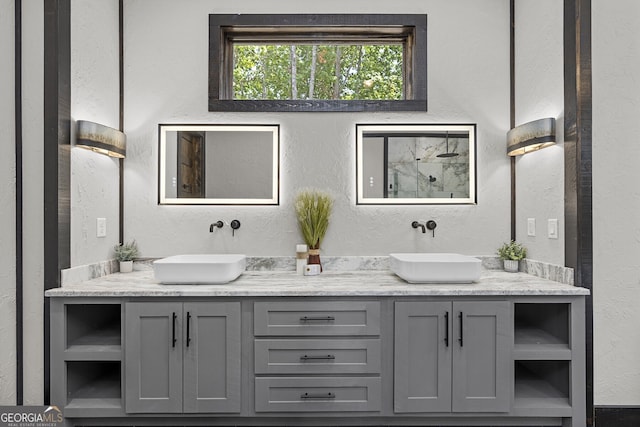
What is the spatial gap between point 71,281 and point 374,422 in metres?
1.92

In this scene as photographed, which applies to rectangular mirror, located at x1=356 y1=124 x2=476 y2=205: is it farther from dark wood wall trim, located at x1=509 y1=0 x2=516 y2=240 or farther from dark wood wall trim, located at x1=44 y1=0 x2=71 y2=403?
dark wood wall trim, located at x1=44 y1=0 x2=71 y2=403

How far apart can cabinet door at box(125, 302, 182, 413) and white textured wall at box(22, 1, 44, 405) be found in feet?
1.73

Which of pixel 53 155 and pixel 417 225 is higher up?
pixel 53 155

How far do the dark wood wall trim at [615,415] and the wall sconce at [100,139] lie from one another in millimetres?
3302

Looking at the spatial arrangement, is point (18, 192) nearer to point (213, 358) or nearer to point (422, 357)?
point (213, 358)

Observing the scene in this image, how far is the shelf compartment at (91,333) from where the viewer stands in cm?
217

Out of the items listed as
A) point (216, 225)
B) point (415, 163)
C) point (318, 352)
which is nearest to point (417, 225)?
point (415, 163)

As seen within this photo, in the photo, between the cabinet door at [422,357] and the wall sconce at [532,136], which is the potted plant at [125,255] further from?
the wall sconce at [532,136]

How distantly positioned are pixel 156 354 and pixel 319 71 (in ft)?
7.27

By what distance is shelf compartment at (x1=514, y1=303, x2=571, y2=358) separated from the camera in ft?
7.23

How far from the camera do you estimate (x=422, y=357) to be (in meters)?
2.17

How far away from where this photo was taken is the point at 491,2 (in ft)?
9.39

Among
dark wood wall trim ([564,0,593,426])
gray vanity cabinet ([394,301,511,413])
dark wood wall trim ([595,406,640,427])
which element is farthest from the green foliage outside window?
dark wood wall trim ([595,406,640,427])

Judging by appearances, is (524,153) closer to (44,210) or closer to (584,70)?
(584,70)
